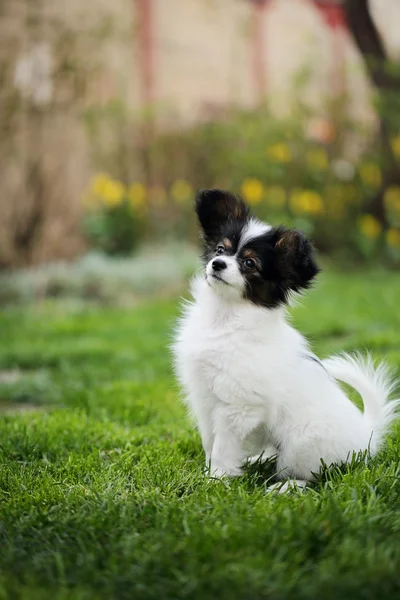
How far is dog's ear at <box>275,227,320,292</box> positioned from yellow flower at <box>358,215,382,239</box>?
7.27m

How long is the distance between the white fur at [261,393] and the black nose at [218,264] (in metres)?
0.03

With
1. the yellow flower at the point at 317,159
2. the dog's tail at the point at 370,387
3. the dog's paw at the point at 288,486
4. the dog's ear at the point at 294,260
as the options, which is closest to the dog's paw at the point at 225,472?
the dog's paw at the point at 288,486

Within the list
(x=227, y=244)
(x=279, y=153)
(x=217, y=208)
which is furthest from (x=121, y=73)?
(x=227, y=244)

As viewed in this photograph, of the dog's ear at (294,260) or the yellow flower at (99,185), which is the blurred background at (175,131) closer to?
the yellow flower at (99,185)

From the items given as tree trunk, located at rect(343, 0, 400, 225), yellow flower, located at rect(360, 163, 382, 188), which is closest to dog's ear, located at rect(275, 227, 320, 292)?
tree trunk, located at rect(343, 0, 400, 225)

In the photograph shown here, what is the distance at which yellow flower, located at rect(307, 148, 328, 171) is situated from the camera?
10.3 meters

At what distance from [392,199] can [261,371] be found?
7955mm

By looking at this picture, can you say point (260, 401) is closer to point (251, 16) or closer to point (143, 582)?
point (143, 582)

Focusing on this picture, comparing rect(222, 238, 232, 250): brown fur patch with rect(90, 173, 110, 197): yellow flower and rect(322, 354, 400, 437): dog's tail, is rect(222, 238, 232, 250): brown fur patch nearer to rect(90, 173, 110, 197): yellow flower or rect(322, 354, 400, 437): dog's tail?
rect(322, 354, 400, 437): dog's tail

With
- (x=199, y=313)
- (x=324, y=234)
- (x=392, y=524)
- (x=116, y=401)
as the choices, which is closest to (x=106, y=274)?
(x=324, y=234)

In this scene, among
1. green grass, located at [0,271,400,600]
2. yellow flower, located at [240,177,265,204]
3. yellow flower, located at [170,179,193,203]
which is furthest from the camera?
yellow flower, located at [170,179,193,203]

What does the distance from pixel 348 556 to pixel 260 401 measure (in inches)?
32.1

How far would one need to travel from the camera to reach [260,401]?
109 inches

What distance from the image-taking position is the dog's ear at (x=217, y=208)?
305 cm
